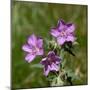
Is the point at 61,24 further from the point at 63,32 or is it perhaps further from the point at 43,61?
the point at 43,61

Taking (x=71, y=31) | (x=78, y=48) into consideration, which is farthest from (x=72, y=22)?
(x=78, y=48)

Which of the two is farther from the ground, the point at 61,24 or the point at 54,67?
the point at 61,24

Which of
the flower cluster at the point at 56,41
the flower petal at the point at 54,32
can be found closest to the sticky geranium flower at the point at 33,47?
the flower cluster at the point at 56,41

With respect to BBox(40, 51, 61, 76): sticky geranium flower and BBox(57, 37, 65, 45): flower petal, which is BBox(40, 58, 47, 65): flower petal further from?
BBox(57, 37, 65, 45): flower petal

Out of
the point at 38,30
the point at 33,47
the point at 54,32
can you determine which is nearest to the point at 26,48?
the point at 33,47

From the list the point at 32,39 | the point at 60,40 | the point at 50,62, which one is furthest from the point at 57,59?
the point at 32,39

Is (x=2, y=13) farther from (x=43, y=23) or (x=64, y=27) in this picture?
(x=64, y=27)

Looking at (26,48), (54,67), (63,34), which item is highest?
(63,34)

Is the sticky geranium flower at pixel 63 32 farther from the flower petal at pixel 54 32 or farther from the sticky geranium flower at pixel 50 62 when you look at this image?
the sticky geranium flower at pixel 50 62
